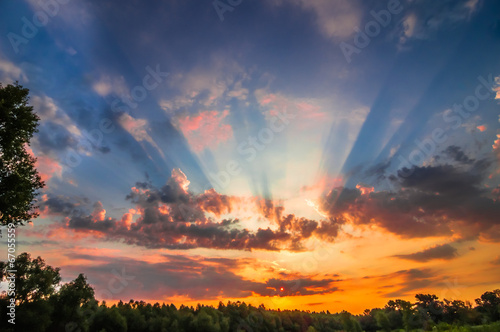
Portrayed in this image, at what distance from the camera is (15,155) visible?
97.9 ft

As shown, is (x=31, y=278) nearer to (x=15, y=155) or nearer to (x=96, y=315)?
(x=96, y=315)

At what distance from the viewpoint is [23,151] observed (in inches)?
A: 1206

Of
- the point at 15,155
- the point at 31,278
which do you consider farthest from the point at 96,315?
the point at 15,155

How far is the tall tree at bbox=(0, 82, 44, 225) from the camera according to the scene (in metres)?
28.4

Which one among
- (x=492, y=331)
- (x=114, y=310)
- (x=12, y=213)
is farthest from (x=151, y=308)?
(x=492, y=331)

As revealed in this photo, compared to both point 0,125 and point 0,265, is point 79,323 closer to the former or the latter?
point 0,265

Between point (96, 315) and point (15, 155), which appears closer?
point (15, 155)

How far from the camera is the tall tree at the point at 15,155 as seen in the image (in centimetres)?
2844

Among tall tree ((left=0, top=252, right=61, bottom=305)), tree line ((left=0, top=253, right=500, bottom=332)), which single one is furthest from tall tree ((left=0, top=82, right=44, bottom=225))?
tall tree ((left=0, top=252, right=61, bottom=305))

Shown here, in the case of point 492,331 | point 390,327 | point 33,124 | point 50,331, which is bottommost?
point 390,327

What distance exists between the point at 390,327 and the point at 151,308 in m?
164

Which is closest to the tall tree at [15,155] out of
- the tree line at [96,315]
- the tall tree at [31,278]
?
the tree line at [96,315]

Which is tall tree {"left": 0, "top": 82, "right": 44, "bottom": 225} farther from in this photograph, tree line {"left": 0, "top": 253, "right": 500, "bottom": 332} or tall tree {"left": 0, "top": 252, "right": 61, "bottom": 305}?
tall tree {"left": 0, "top": 252, "right": 61, "bottom": 305}

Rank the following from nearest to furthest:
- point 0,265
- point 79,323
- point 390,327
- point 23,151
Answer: point 23,151 → point 0,265 → point 79,323 → point 390,327
